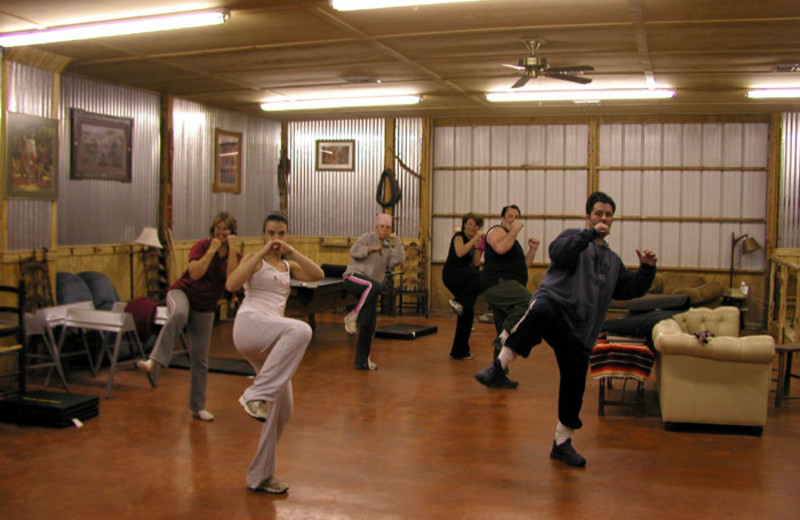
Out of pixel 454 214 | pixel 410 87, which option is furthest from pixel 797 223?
pixel 410 87

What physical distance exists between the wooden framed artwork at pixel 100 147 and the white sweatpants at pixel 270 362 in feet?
19.4

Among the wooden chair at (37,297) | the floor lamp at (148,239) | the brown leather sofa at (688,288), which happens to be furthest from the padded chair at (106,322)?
the brown leather sofa at (688,288)

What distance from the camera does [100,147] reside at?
10000 mm

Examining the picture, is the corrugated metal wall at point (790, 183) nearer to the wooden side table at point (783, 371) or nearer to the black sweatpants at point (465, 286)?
the wooden side table at point (783, 371)

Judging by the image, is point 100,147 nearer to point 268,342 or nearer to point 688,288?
point 268,342

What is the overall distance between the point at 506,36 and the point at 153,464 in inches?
192

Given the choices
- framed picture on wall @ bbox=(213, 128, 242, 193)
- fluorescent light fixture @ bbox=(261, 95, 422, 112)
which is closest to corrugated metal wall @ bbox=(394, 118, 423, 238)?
fluorescent light fixture @ bbox=(261, 95, 422, 112)

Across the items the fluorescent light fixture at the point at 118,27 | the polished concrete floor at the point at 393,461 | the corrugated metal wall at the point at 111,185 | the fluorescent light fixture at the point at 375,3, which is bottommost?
the polished concrete floor at the point at 393,461

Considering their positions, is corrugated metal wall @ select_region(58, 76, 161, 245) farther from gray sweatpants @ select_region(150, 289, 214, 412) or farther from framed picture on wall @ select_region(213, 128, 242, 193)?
gray sweatpants @ select_region(150, 289, 214, 412)

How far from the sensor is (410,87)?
10.6 m

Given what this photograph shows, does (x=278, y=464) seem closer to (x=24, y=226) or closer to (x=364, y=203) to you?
(x=24, y=226)

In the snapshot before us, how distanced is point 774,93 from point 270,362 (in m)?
8.69

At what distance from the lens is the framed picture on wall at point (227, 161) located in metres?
12.5

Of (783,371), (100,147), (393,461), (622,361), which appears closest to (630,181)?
(783,371)
